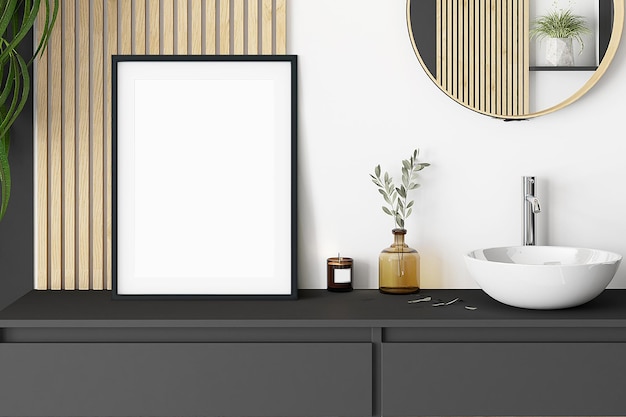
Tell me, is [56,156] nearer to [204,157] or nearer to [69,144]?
[69,144]

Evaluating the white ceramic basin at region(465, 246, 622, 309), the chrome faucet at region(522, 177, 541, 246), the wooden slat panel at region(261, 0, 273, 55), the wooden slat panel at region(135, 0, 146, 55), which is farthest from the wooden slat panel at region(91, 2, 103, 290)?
the chrome faucet at region(522, 177, 541, 246)

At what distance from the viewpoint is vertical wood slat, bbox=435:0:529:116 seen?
6.32 ft

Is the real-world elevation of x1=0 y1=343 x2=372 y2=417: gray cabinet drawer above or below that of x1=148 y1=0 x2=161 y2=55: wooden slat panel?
below

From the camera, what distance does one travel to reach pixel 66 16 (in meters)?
1.96

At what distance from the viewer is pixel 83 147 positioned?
1.97m

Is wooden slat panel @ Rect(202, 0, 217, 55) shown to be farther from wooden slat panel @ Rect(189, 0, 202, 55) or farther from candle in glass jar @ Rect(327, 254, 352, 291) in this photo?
candle in glass jar @ Rect(327, 254, 352, 291)

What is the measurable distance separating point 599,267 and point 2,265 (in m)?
1.67

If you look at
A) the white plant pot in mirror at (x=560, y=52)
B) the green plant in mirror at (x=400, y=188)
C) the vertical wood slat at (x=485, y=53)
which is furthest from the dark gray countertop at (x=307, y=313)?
the white plant pot in mirror at (x=560, y=52)

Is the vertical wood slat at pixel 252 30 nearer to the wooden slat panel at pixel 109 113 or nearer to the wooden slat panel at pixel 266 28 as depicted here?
the wooden slat panel at pixel 266 28

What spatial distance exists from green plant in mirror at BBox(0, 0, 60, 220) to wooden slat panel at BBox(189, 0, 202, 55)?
0.38 metres

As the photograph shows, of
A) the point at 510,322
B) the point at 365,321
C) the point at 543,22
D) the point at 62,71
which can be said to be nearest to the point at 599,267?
the point at 510,322

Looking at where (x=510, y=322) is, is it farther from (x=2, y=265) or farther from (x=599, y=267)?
(x=2, y=265)

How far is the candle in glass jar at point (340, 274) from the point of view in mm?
1909

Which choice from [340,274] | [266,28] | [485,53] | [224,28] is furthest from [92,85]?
[485,53]
